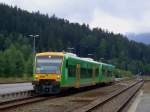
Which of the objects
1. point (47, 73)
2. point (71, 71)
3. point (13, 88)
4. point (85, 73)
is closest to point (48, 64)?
point (47, 73)

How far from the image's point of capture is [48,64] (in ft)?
123

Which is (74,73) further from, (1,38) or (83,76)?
(1,38)

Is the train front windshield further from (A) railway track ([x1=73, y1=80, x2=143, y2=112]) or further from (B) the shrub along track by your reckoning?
(A) railway track ([x1=73, y1=80, x2=143, y2=112])

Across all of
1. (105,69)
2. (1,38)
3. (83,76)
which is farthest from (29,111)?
(1,38)

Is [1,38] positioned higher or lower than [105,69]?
higher

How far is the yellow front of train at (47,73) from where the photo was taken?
120 feet

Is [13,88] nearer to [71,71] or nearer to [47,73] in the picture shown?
[71,71]

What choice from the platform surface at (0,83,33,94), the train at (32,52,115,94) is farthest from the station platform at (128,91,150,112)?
the platform surface at (0,83,33,94)

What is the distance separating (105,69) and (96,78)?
11938mm

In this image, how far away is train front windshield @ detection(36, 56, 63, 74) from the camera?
3697cm

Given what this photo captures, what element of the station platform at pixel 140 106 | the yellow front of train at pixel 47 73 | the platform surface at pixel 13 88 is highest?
the yellow front of train at pixel 47 73

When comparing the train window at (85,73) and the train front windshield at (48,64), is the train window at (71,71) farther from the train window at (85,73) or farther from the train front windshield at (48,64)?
the train window at (85,73)

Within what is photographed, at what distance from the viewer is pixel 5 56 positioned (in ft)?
347

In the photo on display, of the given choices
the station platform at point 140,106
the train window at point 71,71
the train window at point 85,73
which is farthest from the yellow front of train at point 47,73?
the train window at point 85,73
